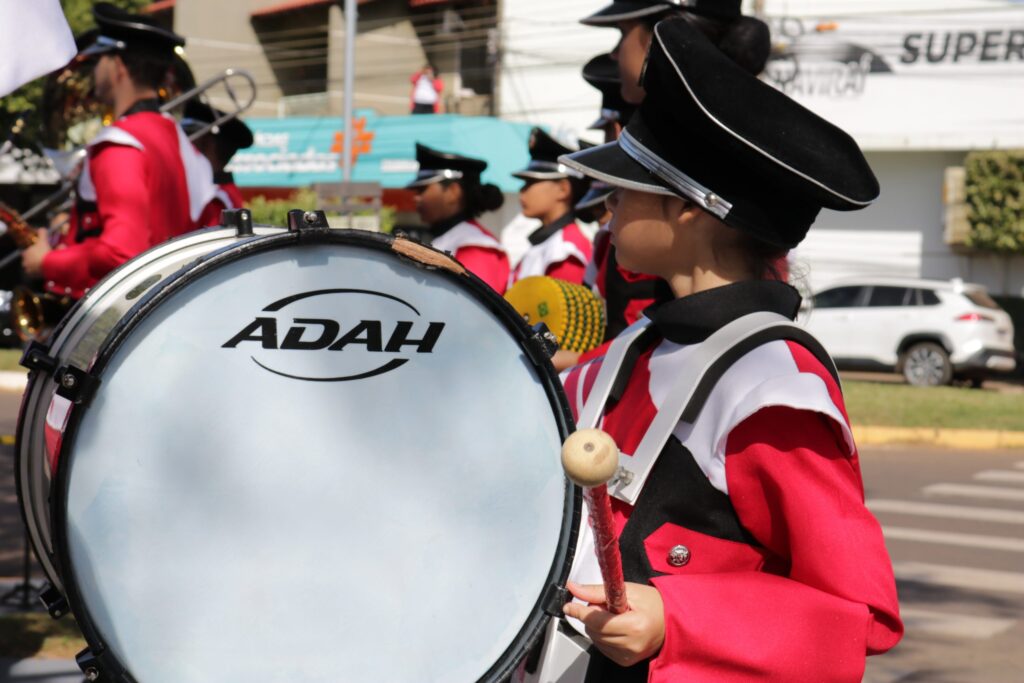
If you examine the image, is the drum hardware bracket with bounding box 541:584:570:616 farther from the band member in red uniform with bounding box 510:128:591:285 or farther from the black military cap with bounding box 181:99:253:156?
the black military cap with bounding box 181:99:253:156

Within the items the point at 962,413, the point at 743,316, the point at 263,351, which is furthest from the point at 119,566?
the point at 962,413

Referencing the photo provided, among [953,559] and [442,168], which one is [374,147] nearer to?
[442,168]

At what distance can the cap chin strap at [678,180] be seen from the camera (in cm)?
186

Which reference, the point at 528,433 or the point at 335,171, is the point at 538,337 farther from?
the point at 335,171

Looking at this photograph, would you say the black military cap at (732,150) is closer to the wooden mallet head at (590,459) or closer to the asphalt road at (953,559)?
the wooden mallet head at (590,459)

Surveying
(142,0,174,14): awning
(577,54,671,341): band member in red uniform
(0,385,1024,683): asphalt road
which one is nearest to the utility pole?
(0,385,1024,683): asphalt road

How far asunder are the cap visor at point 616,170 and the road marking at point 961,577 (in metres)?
5.33

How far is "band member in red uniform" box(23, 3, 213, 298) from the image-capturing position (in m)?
3.93

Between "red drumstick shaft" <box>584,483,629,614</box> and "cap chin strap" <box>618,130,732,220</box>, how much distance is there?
0.54m

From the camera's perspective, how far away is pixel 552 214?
6.54 metres

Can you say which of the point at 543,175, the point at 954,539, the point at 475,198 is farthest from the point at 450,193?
the point at 954,539

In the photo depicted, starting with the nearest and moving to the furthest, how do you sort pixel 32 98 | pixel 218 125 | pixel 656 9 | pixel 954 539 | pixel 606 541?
pixel 606 541 < pixel 656 9 < pixel 218 125 < pixel 954 539 < pixel 32 98

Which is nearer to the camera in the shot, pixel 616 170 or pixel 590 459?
pixel 590 459

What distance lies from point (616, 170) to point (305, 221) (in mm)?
458
